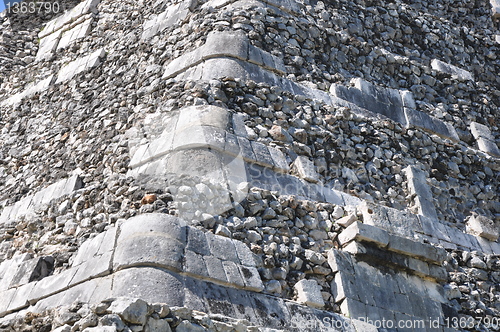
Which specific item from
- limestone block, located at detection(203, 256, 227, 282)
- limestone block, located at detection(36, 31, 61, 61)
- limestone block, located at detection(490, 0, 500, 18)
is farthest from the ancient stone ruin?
limestone block, located at detection(490, 0, 500, 18)

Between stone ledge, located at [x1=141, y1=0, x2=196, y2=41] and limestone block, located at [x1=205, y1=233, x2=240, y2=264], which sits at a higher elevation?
stone ledge, located at [x1=141, y1=0, x2=196, y2=41]

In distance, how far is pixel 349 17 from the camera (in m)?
7.86

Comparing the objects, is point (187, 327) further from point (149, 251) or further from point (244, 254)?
point (244, 254)

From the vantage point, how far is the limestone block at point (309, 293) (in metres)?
5.00

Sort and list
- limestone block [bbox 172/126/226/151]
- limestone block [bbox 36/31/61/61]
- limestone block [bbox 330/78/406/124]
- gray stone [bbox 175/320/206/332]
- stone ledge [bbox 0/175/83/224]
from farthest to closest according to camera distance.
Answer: limestone block [bbox 36/31/61/61] < limestone block [bbox 330/78/406/124] < stone ledge [bbox 0/175/83/224] < limestone block [bbox 172/126/226/151] < gray stone [bbox 175/320/206/332]

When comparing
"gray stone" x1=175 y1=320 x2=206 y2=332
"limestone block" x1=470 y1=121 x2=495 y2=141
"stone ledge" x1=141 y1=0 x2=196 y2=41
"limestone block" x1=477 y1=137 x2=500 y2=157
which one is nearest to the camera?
"gray stone" x1=175 y1=320 x2=206 y2=332

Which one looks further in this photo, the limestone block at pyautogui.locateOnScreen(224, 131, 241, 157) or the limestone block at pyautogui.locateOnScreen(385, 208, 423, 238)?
the limestone block at pyautogui.locateOnScreen(385, 208, 423, 238)

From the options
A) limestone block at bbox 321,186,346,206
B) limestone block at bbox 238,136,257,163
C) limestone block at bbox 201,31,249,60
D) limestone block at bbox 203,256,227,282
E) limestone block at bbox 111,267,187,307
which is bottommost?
limestone block at bbox 321,186,346,206

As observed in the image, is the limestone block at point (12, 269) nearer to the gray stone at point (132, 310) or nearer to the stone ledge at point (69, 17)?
the gray stone at point (132, 310)

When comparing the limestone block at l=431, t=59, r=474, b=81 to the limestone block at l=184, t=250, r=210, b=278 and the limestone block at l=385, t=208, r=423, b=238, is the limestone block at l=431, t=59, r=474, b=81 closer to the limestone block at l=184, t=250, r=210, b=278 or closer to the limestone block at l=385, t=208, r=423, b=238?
the limestone block at l=385, t=208, r=423, b=238

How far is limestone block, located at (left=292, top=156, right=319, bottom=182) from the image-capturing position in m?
5.89

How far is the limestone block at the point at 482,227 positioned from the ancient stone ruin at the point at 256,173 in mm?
22

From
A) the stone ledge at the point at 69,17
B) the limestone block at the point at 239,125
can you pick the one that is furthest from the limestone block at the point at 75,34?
the limestone block at the point at 239,125

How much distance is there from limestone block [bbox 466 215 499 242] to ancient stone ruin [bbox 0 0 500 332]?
2cm
